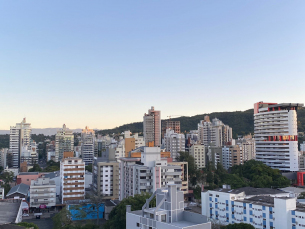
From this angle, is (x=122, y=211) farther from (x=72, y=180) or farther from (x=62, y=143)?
(x=62, y=143)

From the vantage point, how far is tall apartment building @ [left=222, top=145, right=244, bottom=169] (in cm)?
6894

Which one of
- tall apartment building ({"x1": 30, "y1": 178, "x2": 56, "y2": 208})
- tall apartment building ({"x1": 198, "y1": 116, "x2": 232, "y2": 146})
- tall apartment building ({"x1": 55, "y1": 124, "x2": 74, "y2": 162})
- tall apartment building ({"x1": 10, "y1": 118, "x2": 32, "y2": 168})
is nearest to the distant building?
tall apartment building ({"x1": 30, "y1": 178, "x2": 56, "y2": 208})

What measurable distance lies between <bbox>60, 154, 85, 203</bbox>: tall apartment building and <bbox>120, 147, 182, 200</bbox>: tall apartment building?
7143 millimetres

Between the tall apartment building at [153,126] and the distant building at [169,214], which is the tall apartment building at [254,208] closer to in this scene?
the distant building at [169,214]

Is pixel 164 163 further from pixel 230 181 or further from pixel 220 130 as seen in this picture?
pixel 220 130

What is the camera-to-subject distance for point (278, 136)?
5853 centimetres

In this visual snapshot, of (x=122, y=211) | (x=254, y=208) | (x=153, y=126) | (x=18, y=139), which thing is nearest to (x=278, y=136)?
(x=254, y=208)

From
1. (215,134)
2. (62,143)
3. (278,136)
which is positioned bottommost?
(62,143)

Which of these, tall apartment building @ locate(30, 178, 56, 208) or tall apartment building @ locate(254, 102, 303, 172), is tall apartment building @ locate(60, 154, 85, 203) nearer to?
tall apartment building @ locate(30, 178, 56, 208)

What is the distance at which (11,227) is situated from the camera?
2036cm

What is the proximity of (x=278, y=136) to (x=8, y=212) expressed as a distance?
49.2 meters

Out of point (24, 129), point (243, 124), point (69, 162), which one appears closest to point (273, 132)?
point (69, 162)

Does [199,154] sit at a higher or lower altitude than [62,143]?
lower

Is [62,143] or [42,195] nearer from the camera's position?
[42,195]
